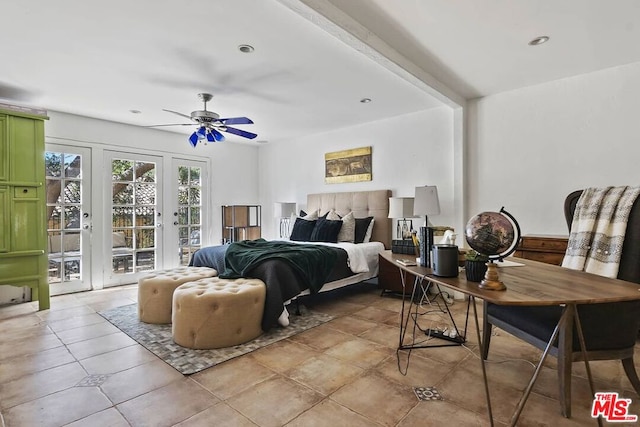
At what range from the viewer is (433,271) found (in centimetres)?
182

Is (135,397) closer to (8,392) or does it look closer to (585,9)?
(8,392)

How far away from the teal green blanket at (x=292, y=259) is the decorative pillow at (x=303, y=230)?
37.5 inches

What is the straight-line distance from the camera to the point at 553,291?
54.2 inches

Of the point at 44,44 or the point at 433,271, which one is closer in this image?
the point at 433,271

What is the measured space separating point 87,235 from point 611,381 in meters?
5.93

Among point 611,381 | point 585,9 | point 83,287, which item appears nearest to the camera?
point 611,381

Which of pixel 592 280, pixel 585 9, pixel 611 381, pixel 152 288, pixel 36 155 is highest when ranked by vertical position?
pixel 585 9

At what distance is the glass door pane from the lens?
566 cm

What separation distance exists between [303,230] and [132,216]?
108 inches

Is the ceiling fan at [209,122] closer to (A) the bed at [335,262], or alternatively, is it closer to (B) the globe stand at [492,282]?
(A) the bed at [335,262]

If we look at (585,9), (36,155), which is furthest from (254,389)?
(36,155)

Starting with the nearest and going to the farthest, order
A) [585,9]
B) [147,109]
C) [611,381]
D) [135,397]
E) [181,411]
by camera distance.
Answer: [181,411] → [135,397] → [611,381] → [585,9] → [147,109]

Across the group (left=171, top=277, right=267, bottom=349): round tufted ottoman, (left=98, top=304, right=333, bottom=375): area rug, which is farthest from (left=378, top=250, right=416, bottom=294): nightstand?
(left=171, top=277, right=267, bottom=349): round tufted ottoman

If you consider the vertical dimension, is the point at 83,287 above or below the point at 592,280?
below
